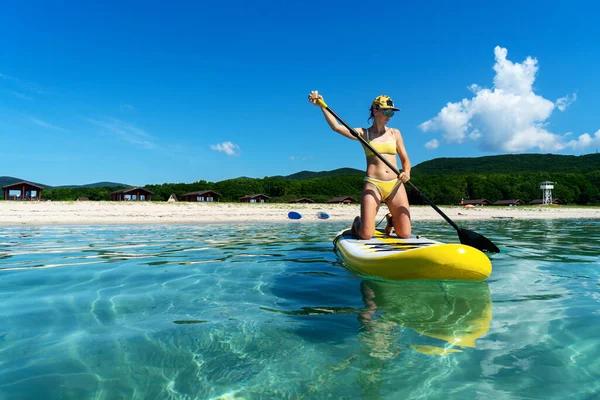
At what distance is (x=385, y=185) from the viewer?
5.97 metres

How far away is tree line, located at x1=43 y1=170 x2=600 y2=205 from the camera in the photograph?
81062mm

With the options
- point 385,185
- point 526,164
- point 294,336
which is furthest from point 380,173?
point 526,164

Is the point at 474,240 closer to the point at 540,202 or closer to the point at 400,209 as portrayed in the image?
the point at 400,209

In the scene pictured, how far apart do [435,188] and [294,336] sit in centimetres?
9169

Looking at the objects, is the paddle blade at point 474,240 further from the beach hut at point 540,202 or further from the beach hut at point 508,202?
the beach hut at point 540,202

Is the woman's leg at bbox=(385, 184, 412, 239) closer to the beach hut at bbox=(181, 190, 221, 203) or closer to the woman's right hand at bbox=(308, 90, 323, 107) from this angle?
the woman's right hand at bbox=(308, 90, 323, 107)

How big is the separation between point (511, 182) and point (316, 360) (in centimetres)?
10946

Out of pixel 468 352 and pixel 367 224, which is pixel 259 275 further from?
pixel 468 352

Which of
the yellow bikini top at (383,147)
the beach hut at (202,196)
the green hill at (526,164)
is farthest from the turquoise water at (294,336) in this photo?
the green hill at (526,164)

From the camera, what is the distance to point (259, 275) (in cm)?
545

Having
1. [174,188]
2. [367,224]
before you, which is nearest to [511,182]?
[174,188]

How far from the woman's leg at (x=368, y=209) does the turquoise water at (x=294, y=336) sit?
33.2 inches

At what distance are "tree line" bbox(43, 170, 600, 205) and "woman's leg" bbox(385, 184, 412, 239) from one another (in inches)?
2724

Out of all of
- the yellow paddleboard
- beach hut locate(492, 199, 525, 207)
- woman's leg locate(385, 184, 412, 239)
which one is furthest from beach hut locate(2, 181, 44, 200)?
beach hut locate(492, 199, 525, 207)
